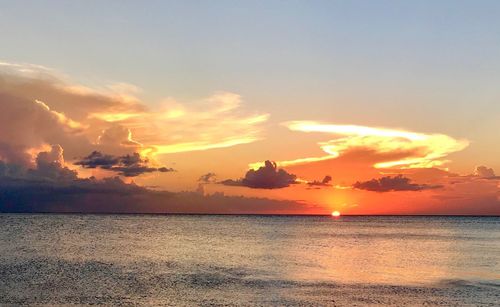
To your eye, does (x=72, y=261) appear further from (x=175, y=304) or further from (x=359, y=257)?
(x=359, y=257)

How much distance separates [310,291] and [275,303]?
322 inches

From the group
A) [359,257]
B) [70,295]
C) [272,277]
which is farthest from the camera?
[359,257]

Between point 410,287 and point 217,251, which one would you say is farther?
point 217,251

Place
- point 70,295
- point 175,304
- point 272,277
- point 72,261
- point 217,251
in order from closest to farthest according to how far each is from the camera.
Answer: point 175,304
point 70,295
point 272,277
point 72,261
point 217,251

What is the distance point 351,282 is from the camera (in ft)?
225

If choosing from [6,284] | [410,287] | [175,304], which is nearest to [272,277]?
[410,287]

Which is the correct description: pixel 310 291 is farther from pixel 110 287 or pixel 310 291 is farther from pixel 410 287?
pixel 110 287

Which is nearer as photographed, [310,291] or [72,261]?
[310,291]

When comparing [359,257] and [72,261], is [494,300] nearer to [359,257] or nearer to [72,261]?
[359,257]

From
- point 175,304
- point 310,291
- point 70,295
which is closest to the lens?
point 175,304

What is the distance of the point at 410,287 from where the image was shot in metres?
64.6

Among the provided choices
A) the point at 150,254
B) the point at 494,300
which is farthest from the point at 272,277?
the point at 150,254

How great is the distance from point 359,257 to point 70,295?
61209mm

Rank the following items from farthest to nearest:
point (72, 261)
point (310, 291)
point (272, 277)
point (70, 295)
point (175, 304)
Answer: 1. point (72, 261)
2. point (272, 277)
3. point (310, 291)
4. point (70, 295)
5. point (175, 304)
